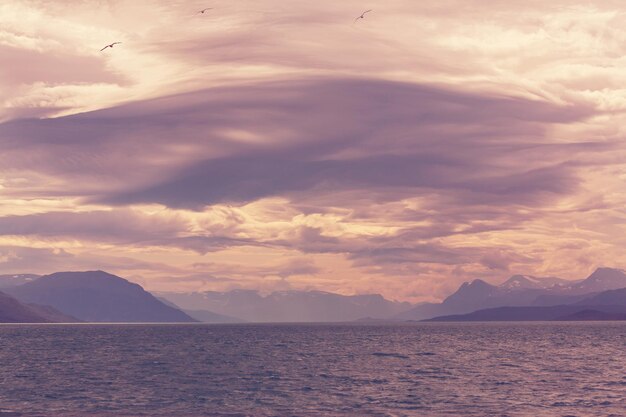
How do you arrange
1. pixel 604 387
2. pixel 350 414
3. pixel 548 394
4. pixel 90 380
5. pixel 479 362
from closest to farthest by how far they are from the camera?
1. pixel 350 414
2. pixel 548 394
3. pixel 604 387
4. pixel 90 380
5. pixel 479 362

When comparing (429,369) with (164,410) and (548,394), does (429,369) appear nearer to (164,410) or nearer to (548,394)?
(548,394)

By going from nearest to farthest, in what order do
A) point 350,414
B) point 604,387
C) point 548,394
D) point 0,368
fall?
1. point 350,414
2. point 548,394
3. point 604,387
4. point 0,368

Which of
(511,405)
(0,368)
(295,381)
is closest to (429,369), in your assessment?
(295,381)

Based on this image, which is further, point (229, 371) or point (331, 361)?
point (331, 361)

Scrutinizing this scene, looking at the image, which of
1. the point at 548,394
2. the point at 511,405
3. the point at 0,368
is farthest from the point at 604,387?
the point at 0,368

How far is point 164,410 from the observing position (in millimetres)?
83750

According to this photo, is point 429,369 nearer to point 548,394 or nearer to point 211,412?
point 548,394

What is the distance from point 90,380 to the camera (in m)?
116

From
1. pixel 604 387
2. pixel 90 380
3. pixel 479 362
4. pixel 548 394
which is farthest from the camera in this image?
pixel 479 362

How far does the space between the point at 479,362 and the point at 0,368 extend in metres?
92.0

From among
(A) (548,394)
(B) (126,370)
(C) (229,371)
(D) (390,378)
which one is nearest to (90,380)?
(B) (126,370)

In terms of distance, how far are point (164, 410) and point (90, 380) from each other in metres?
36.9

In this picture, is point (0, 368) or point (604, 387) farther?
point (0, 368)

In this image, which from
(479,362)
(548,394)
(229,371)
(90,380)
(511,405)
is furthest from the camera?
(479,362)
